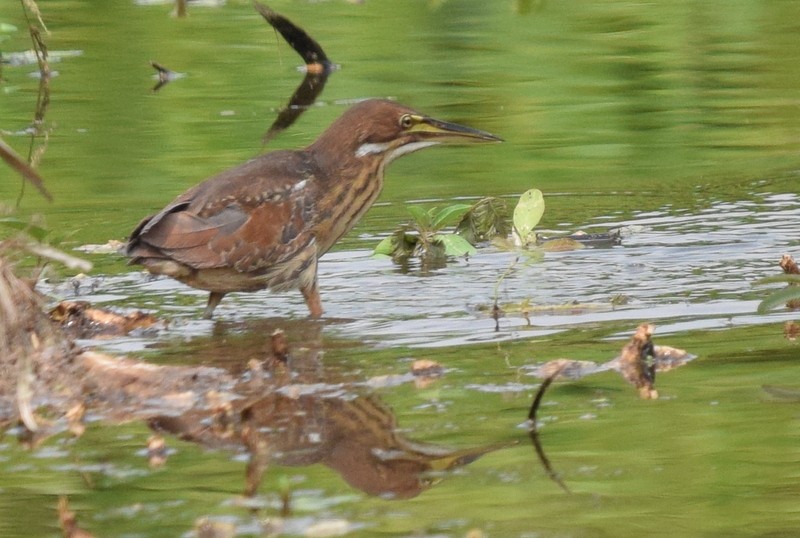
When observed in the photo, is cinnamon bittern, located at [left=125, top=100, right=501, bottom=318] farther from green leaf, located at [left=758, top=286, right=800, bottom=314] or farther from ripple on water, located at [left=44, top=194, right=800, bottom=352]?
green leaf, located at [left=758, top=286, right=800, bottom=314]

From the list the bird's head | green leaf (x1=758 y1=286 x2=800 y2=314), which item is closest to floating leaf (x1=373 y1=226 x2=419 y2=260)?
the bird's head

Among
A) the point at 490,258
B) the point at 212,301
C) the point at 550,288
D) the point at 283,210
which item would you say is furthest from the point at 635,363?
the point at 490,258

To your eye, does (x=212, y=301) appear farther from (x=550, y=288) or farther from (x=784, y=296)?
(x=784, y=296)

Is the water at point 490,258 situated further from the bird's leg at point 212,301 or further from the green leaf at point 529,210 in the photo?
the green leaf at point 529,210

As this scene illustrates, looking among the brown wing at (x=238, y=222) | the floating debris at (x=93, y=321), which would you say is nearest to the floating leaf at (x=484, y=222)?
the brown wing at (x=238, y=222)

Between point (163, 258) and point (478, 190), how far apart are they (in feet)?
10.2

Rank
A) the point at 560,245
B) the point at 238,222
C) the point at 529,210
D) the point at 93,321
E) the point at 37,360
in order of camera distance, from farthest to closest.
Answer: the point at 560,245, the point at 529,210, the point at 238,222, the point at 93,321, the point at 37,360

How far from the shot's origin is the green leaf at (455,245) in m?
7.38

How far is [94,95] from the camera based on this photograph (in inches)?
477

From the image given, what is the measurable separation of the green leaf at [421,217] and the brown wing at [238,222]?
0.75 meters

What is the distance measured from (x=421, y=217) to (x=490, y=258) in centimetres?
40

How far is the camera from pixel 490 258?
7.68 meters

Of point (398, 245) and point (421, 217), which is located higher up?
point (421, 217)

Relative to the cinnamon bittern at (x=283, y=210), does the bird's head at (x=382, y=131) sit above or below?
above
